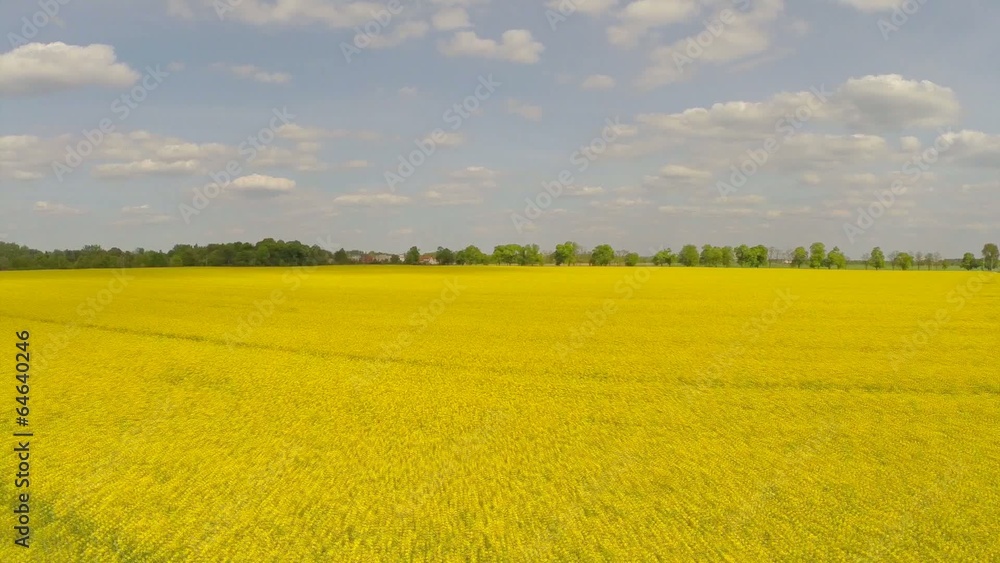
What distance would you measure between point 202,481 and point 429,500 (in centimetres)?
395

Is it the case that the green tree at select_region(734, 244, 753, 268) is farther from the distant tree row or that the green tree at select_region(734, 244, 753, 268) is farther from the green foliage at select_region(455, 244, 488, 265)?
the distant tree row

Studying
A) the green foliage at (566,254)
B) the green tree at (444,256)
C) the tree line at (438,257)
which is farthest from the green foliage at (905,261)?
the green tree at (444,256)

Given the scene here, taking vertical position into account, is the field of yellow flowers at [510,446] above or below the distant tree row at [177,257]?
below

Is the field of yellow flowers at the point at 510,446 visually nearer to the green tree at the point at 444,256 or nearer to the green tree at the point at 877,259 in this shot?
the green tree at the point at 444,256

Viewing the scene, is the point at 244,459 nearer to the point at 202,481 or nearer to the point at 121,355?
the point at 202,481

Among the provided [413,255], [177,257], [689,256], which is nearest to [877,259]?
[689,256]

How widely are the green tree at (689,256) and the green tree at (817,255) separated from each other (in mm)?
28381

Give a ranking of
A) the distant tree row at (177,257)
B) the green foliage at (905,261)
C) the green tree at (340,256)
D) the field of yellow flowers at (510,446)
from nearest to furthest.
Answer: the field of yellow flowers at (510,446) < the distant tree row at (177,257) < the green tree at (340,256) < the green foliage at (905,261)

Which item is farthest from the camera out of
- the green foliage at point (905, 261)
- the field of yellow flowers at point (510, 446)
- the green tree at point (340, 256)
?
the green foliage at point (905, 261)

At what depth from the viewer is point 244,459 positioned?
1082cm

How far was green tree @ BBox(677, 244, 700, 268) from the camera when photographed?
165000 millimetres

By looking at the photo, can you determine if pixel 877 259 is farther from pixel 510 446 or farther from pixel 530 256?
pixel 510 446

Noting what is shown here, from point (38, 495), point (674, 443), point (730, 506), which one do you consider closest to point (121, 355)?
point (38, 495)

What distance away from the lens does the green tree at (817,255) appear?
5940 inches
